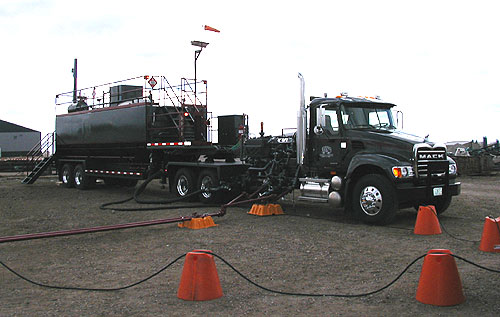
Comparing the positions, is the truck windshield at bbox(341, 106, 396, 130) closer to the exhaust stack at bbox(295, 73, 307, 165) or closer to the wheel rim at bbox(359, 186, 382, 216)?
the exhaust stack at bbox(295, 73, 307, 165)

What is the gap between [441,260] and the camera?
4863 millimetres

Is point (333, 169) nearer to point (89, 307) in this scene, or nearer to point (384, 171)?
point (384, 171)

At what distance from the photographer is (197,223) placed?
9789 millimetres

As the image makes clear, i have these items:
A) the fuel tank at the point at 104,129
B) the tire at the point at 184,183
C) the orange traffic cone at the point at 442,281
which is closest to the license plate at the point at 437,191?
the orange traffic cone at the point at 442,281

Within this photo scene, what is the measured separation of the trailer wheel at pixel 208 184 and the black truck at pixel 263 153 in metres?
0.03

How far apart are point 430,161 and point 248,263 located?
17.1ft

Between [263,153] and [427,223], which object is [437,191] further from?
[263,153]

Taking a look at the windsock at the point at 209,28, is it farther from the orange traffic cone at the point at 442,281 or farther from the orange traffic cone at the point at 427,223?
the orange traffic cone at the point at 442,281

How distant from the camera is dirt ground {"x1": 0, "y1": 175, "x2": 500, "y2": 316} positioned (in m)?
5.01

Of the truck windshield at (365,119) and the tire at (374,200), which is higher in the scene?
the truck windshield at (365,119)

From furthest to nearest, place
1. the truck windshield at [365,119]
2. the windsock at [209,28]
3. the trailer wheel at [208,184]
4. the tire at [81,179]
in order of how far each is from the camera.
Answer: the tire at [81,179] < the windsock at [209,28] < the trailer wheel at [208,184] < the truck windshield at [365,119]

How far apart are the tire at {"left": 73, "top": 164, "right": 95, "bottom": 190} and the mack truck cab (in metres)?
11.1

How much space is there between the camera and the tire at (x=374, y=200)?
32.4ft

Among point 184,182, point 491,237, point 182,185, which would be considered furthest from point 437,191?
point 182,185
